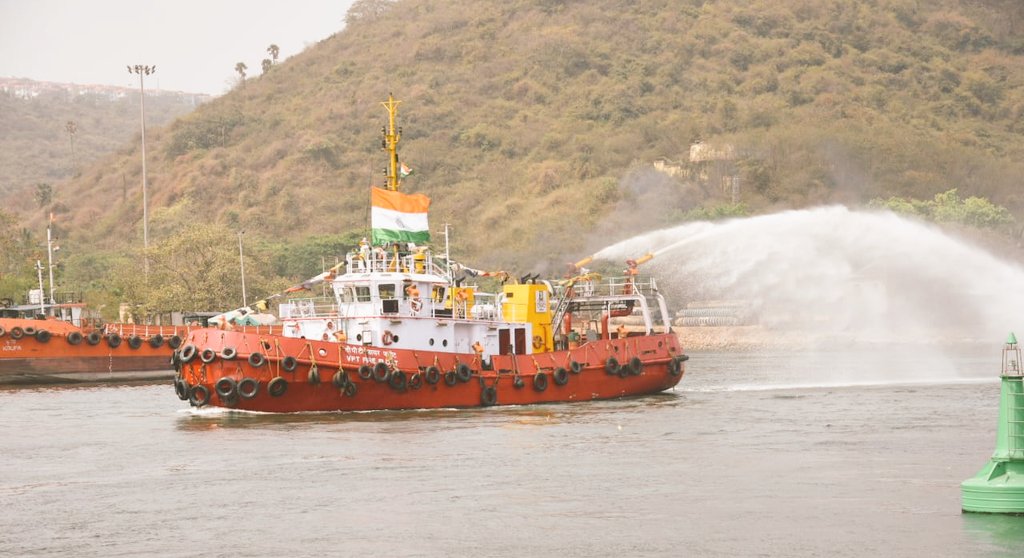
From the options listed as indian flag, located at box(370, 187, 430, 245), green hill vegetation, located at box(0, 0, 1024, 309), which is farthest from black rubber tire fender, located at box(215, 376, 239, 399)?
green hill vegetation, located at box(0, 0, 1024, 309)

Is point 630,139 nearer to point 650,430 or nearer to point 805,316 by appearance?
point 805,316

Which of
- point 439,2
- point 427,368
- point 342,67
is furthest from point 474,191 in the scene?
point 427,368

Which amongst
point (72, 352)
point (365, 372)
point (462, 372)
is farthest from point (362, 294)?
point (72, 352)

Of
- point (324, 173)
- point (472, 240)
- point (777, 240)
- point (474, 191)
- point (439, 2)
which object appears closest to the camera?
point (777, 240)

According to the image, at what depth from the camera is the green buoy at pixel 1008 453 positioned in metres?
19.0

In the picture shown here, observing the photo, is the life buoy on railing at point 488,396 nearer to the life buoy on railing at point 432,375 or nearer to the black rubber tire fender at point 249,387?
the life buoy on railing at point 432,375

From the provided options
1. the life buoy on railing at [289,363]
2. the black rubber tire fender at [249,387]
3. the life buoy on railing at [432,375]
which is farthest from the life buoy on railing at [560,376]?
the black rubber tire fender at [249,387]

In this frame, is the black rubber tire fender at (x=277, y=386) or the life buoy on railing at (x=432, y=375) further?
the life buoy on railing at (x=432, y=375)

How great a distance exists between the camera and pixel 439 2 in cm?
18750

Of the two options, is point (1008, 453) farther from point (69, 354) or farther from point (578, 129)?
point (578, 129)

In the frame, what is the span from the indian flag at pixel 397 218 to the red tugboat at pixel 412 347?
4 cm

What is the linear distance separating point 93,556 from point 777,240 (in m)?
41.8

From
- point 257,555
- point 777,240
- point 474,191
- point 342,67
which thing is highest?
point 342,67

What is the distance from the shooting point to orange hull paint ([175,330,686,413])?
114 ft
